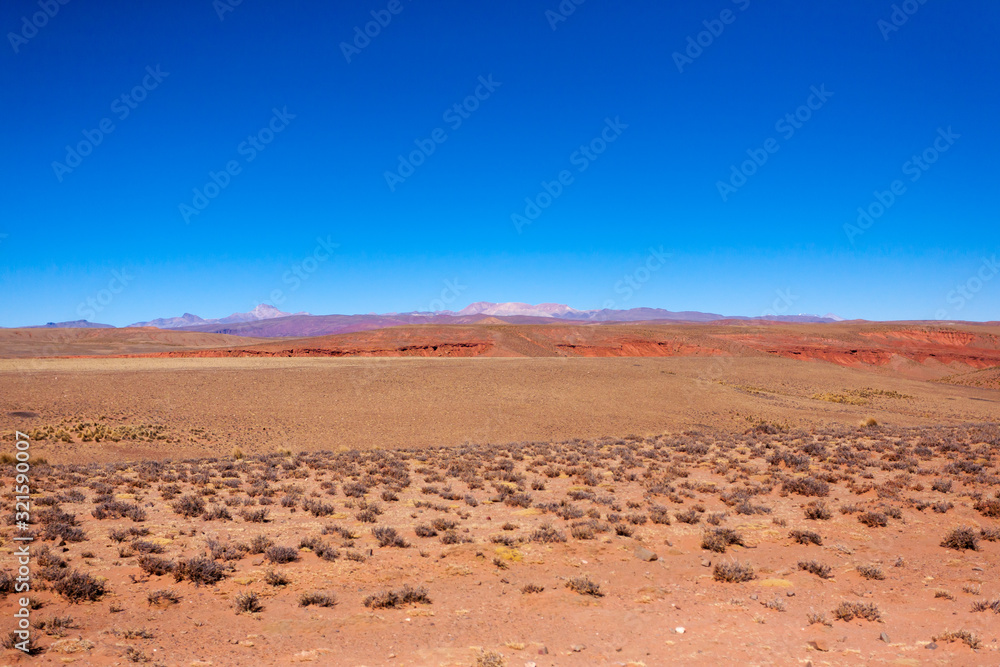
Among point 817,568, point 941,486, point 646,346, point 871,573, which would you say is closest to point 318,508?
point 817,568

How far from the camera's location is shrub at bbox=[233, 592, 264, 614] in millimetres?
6625

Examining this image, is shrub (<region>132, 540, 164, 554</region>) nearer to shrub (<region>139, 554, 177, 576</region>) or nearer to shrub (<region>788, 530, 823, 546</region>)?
shrub (<region>139, 554, 177, 576</region>)

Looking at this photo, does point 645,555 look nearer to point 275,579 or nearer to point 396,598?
point 396,598

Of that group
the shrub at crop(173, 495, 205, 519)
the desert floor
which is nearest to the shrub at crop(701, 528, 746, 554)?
the desert floor

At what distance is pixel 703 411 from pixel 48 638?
102ft

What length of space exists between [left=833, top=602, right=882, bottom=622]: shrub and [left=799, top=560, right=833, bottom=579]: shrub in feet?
3.90

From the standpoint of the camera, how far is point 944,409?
3388 cm

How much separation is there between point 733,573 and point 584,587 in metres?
2.23

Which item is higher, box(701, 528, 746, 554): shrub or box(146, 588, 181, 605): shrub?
box(146, 588, 181, 605): shrub

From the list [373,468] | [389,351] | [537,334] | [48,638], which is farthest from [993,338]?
[48,638]

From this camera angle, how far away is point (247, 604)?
21.9 feet

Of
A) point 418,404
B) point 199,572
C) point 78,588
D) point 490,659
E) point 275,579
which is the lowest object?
point 418,404

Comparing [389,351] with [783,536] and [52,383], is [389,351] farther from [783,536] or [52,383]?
[783,536]

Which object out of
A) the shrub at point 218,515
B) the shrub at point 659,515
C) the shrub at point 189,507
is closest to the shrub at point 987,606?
the shrub at point 659,515
